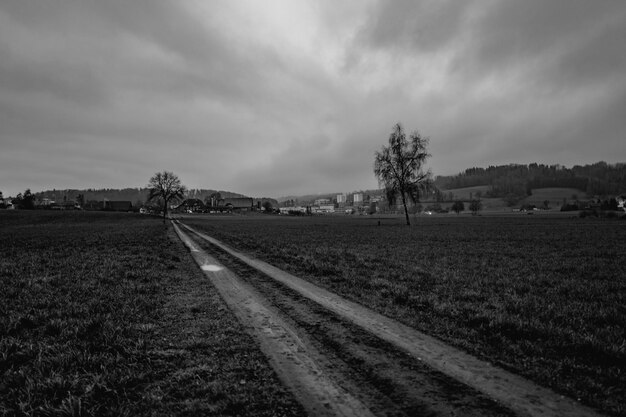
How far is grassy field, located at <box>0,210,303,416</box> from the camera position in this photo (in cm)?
441

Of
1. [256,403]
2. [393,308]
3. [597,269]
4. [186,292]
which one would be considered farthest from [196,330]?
[597,269]

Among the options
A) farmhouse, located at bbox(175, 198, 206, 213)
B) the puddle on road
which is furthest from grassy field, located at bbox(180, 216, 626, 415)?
farmhouse, located at bbox(175, 198, 206, 213)

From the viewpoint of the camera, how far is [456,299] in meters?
Result: 10.1

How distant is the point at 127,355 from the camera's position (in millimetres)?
5980

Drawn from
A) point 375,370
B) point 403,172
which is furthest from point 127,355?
point 403,172

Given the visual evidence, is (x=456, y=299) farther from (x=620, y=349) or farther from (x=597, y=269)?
(x=597, y=269)

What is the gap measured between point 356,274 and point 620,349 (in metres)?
9.04

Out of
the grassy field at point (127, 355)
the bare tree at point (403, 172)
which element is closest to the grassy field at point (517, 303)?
the grassy field at point (127, 355)

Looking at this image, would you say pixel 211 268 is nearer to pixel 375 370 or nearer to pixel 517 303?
pixel 375 370

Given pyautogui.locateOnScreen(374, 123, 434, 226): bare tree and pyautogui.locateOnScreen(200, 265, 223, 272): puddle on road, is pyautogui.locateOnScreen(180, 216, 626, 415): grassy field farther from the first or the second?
pyautogui.locateOnScreen(374, 123, 434, 226): bare tree

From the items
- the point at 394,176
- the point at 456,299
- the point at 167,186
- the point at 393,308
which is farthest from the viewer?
the point at 167,186

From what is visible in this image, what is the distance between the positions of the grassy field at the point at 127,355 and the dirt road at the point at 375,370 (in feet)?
1.65

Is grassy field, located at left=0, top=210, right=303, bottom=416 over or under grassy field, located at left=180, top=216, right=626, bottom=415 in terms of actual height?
over

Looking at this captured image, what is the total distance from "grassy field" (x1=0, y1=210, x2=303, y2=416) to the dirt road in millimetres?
502
